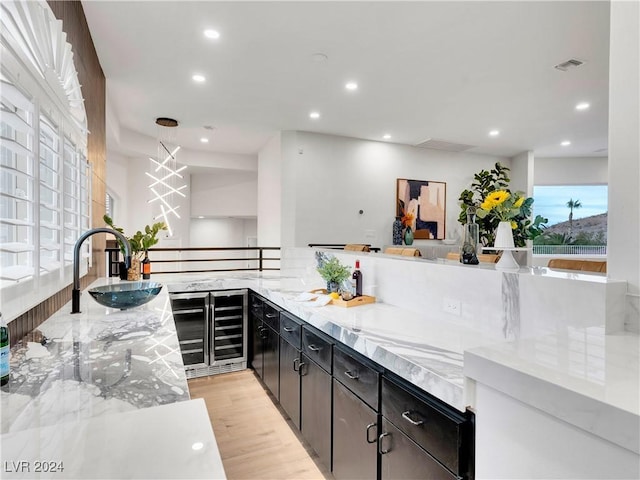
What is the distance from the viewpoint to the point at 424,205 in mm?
6180

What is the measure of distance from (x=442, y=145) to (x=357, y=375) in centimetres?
524

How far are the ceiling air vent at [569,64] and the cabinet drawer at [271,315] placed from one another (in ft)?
11.1

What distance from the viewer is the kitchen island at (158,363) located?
703 millimetres

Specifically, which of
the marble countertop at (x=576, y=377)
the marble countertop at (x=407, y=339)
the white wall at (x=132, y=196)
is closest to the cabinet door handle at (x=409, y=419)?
the marble countertop at (x=407, y=339)

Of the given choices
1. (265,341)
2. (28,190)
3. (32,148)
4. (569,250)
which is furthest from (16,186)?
(569,250)

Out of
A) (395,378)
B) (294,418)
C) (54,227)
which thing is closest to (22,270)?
(54,227)

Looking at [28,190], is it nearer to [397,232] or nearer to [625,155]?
[625,155]

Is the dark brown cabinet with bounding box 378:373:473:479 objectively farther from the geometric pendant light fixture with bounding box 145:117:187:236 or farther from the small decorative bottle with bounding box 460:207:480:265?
the geometric pendant light fixture with bounding box 145:117:187:236

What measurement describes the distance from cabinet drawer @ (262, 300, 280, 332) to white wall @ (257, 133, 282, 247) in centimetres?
233

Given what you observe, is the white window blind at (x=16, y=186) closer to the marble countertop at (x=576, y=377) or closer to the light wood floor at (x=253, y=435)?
the marble countertop at (x=576, y=377)

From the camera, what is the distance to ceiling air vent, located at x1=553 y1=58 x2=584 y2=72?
3.10 metres

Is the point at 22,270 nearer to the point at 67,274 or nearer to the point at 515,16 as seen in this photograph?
the point at 67,274

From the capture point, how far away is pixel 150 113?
4.51 m

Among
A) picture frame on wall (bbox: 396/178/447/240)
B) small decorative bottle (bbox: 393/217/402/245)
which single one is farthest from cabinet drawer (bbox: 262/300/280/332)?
picture frame on wall (bbox: 396/178/447/240)
